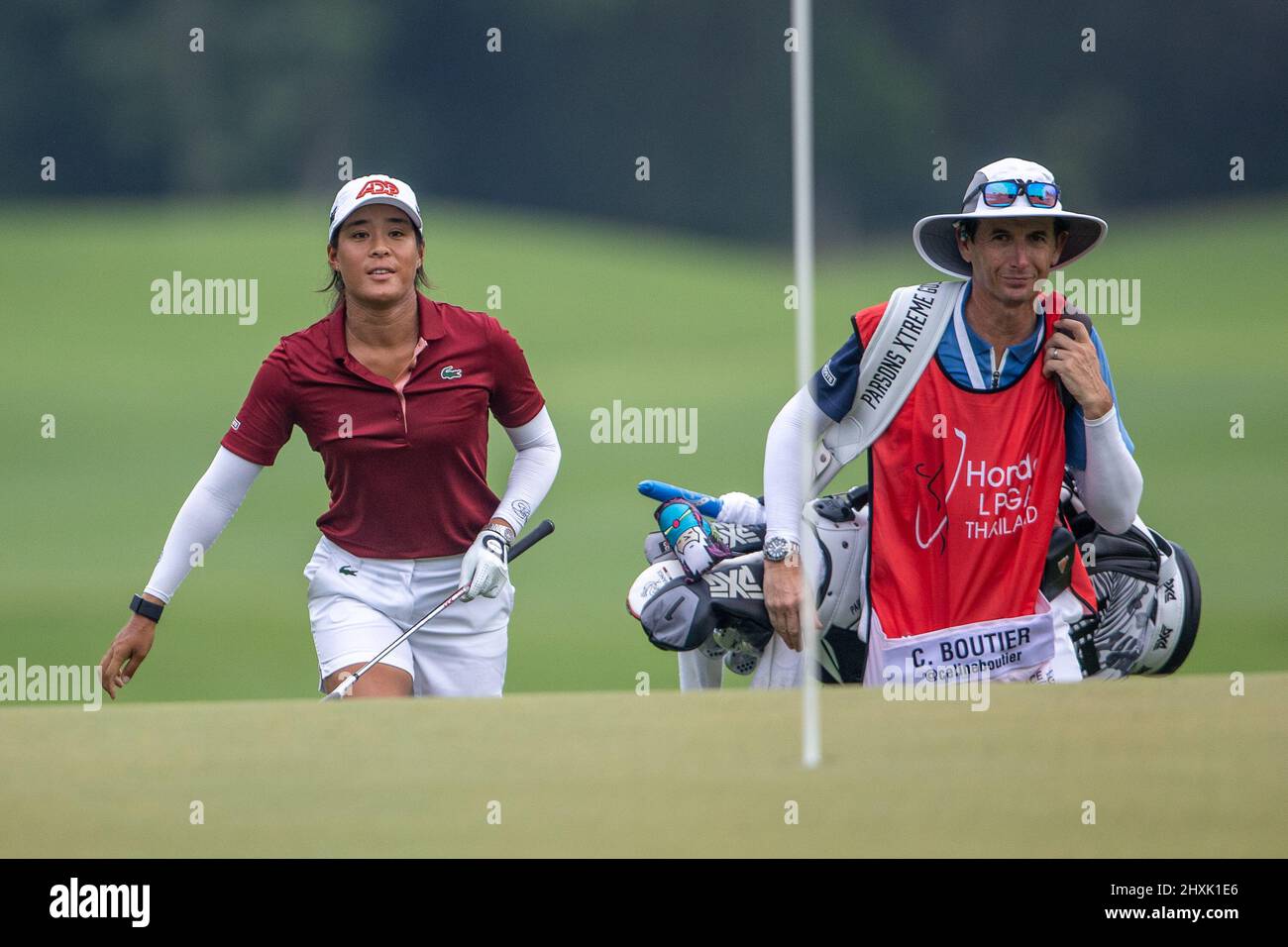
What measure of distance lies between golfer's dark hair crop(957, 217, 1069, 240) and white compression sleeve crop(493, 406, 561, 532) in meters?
1.22

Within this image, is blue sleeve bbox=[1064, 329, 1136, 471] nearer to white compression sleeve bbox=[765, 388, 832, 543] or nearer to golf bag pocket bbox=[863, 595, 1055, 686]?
golf bag pocket bbox=[863, 595, 1055, 686]

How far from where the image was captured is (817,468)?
548 cm

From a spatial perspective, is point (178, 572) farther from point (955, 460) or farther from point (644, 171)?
point (644, 171)

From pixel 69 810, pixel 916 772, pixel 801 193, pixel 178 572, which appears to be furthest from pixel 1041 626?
pixel 69 810

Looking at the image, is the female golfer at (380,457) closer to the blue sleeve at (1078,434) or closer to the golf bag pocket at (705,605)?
the golf bag pocket at (705,605)

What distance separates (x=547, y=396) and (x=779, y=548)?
64.4 ft

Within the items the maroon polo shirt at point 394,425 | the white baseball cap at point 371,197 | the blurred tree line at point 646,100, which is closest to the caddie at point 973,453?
the maroon polo shirt at point 394,425

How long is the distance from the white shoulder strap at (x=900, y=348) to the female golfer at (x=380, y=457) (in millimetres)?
989

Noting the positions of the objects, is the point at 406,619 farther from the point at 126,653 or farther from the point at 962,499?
the point at 962,499

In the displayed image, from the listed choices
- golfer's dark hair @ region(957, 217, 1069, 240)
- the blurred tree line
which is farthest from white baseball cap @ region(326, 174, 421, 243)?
the blurred tree line

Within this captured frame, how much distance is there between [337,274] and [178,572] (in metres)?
0.88

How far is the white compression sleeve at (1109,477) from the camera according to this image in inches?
202

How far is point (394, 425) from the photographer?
5488mm

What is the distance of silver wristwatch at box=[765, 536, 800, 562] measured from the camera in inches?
210
